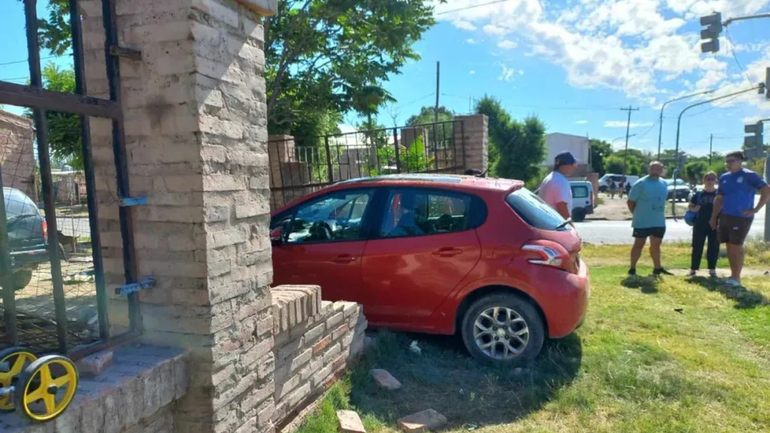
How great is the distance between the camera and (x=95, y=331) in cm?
253

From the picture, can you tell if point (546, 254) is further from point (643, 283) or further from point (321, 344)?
point (643, 283)

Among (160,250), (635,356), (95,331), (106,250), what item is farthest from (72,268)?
(635,356)

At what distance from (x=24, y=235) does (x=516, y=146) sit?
2652 centimetres

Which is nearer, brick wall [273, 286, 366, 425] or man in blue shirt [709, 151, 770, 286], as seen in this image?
brick wall [273, 286, 366, 425]

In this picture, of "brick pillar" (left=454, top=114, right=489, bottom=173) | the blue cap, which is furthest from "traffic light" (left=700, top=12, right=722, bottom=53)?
the blue cap

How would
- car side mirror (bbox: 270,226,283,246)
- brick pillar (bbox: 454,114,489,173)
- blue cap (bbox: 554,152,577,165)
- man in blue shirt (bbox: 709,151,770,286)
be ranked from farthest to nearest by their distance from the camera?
brick pillar (bbox: 454,114,489,173)
man in blue shirt (bbox: 709,151,770,286)
blue cap (bbox: 554,152,577,165)
car side mirror (bbox: 270,226,283,246)

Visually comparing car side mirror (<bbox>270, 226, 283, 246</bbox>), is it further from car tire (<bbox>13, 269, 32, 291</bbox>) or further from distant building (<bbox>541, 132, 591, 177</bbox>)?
distant building (<bbox>541, 132, 591, 177</bbox>)

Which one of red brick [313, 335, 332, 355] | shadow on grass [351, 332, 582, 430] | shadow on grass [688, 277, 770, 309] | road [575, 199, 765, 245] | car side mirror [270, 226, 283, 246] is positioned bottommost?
road [575, 199, 765, 245]

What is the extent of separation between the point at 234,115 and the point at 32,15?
0.81 meters

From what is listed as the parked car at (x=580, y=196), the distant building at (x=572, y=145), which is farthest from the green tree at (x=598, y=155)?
the parked car at (x=580, y=196)

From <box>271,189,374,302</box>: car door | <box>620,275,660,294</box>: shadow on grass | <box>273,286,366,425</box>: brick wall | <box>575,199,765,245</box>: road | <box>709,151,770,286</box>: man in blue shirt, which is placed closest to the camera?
<box>273,286,366,425</box>: brick wall

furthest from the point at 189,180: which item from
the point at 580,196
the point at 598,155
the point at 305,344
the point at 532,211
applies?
the point at 598,155

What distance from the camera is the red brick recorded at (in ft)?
10.8

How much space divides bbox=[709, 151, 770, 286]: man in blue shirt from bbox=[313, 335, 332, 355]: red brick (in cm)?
595
